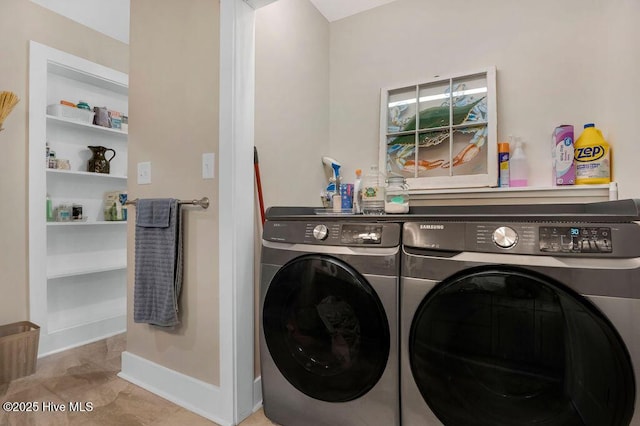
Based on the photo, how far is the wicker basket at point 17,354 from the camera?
69.1 inches

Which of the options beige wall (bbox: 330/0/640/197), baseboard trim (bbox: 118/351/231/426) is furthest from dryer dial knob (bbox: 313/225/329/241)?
beige wall (bbox: 330/0/640/197)

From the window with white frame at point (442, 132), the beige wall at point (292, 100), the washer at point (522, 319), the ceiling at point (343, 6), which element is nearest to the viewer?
the washer at point (522, 319)

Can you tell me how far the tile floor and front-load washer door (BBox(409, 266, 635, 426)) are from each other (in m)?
0.87

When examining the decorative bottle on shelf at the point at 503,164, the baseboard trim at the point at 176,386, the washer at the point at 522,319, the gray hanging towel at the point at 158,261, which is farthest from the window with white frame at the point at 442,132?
the baseboard trim at the point at 176,386

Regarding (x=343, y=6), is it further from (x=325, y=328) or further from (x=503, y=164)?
(x=325, y=328)

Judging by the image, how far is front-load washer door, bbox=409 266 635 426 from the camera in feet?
2.68

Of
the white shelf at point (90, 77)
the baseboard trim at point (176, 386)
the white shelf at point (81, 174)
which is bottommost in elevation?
the baseboard trim at point (176, 386)

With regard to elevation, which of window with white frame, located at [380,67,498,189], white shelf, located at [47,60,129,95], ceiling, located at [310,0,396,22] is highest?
ceiling, located at [310,0,396,22]

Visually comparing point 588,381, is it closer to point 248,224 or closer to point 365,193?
point 365,193

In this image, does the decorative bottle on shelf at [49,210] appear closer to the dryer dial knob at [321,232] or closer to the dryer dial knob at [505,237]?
the dryer dial knob at [321,232]

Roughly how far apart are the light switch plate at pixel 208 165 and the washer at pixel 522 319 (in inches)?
37.6

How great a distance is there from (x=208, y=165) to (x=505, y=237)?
1274mm

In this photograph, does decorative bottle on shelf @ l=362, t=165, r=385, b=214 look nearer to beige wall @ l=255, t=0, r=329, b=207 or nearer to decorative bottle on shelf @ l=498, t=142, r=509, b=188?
beige wall @ l=255, t=0, r=329, b=207

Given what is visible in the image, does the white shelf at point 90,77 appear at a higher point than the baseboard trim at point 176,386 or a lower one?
higher
